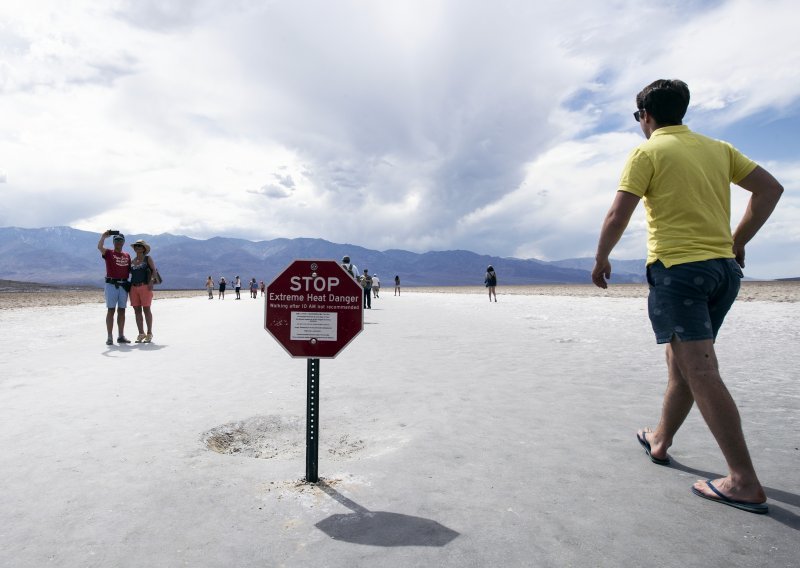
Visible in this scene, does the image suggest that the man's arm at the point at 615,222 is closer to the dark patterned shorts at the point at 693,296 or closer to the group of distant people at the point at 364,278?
the dark patterned shorts at the point at 693,296

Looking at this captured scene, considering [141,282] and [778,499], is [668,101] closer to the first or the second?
[778,499]

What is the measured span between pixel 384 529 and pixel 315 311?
46.8 inches

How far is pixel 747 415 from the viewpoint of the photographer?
13.7 ft

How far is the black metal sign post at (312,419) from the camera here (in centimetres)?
285

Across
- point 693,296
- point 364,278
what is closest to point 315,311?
point 693,296

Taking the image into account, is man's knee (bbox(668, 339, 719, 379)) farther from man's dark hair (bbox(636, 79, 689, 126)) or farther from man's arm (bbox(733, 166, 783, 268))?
man's dark hair (bbox(636, 79, 689, 126))

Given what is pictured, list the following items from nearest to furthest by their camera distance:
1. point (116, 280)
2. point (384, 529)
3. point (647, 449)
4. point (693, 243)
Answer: point (384, 529) → point (693, 243) → point (647, 449) → point (116, 280)

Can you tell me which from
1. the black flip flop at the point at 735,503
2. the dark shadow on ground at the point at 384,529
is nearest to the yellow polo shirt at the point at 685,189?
the black flip flop at the point at 735,503

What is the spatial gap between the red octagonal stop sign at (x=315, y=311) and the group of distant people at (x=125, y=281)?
7467 millimetres

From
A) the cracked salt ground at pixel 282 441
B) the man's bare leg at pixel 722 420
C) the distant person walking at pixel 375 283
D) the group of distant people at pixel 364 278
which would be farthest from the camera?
the distant person walking at pixel 375 283

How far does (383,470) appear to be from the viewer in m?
3.08

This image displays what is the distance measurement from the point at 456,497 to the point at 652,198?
79.5 inches

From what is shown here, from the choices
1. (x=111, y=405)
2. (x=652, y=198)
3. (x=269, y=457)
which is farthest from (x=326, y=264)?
(x=111, y=405)

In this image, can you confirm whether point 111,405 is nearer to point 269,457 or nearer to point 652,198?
point 269,457
